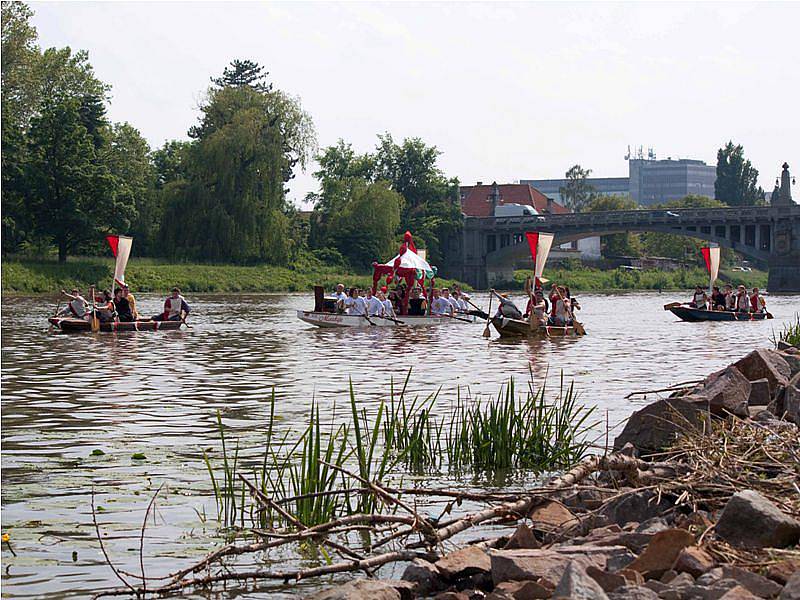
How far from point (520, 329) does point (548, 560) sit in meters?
25.7

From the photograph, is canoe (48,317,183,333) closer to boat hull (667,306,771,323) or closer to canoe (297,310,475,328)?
canoe (297,310,475,328)

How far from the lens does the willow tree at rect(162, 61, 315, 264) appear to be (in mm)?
64375

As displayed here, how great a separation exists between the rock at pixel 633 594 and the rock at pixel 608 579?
0.20 metres

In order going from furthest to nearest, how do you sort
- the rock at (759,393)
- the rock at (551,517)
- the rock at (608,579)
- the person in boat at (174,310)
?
the person in boat at (174,310) < the rock at (759,393) < the rock at (551,517) < the rock at (608,579)

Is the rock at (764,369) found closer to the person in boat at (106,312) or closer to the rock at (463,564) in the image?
the rock at (463,564)

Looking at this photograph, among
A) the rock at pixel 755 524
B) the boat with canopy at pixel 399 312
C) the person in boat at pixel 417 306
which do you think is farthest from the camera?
the person in boat at pixel 417 306

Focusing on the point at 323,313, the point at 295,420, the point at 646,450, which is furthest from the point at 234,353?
the point at 646,450

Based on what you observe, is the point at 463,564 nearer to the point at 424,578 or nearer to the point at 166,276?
the point at 424,578

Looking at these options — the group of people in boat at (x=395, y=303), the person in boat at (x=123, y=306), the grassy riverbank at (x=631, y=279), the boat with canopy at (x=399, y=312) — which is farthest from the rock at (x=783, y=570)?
the grassy riverbank at (x=631, y=279)

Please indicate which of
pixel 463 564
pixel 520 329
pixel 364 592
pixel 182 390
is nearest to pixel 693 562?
pixel 463 564

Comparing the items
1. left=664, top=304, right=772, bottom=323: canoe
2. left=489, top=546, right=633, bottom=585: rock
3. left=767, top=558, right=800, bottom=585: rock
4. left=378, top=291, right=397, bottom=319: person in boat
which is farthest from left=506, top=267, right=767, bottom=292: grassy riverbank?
left=767, top=558, right=800, bottom=585: rock

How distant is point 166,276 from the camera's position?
62906mm

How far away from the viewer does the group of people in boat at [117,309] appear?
3256 centimetres

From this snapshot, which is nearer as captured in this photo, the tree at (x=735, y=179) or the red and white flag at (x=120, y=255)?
the red and white flag at (x=120, y=255)
